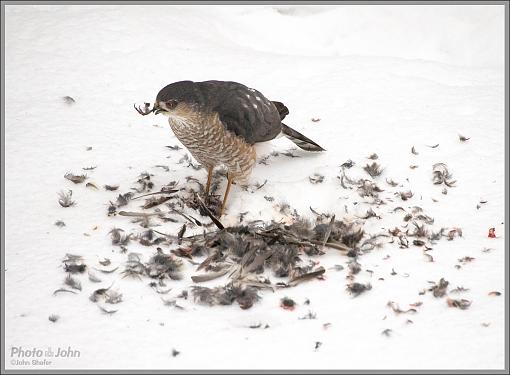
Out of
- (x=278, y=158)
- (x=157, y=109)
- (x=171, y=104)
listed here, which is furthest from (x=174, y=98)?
(x=278, y=158)

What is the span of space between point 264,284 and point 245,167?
4.06 feet

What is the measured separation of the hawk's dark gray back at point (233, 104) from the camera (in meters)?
4.74

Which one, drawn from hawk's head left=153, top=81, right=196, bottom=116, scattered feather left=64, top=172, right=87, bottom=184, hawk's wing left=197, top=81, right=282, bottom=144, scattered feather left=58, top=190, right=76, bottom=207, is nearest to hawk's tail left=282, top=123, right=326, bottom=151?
hawk's wing left=197, top=81, right=282, bottom=144

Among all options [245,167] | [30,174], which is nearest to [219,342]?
[245,167]

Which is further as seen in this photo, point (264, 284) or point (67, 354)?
point (264, 284)

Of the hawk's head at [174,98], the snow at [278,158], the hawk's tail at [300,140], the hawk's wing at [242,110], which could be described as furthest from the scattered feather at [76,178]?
the hawk's tail at [300,140]

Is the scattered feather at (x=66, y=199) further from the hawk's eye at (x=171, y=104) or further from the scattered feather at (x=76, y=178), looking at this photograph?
the hawk's eye at (x=171, y=104)

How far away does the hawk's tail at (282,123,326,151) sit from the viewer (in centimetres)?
556

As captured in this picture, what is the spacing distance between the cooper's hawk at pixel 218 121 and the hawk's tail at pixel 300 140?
0.38 m

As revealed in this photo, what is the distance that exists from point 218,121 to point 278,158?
100cm

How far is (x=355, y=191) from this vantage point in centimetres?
512

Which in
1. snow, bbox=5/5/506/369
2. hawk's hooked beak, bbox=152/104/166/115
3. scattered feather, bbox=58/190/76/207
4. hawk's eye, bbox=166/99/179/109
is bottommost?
scattered feather, bbox=58/190/76/207

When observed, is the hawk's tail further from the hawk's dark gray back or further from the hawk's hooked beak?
the hawk's hooked beak

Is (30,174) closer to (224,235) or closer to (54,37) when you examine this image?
(224,235)
